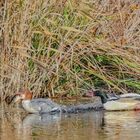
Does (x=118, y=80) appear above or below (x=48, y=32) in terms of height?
below

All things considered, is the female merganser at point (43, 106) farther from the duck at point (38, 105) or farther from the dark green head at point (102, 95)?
the dark green head at point (102, 95)

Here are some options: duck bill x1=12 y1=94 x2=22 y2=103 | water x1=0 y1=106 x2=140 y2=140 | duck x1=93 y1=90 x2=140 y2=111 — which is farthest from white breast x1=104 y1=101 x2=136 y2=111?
duck bill x1=12 y1=94 x2=22 y2=103

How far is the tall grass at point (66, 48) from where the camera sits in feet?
33.4

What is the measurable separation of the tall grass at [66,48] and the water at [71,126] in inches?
30.4

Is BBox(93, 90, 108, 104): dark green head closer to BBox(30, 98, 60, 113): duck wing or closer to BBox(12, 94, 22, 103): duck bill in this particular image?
BBox(30, 98, 60, 113): duck wing

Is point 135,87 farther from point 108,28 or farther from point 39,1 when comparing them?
point 39,1

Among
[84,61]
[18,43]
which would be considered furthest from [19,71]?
[84,61]

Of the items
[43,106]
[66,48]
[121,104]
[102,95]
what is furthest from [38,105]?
[66,48]

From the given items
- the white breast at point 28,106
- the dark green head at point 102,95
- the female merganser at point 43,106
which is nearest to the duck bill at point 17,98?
the female merganser at point 43,106

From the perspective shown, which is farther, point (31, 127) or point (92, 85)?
point (92, 85)

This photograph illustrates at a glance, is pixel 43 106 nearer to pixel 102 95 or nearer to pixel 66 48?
pixel 102 95

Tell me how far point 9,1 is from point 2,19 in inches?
9.9

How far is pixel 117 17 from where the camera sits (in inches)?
425

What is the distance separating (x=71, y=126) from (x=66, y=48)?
2158mm
